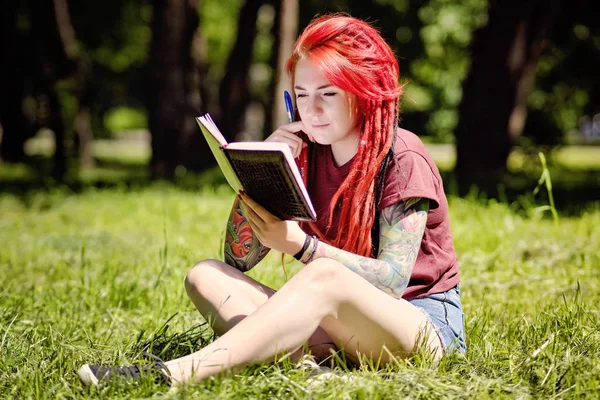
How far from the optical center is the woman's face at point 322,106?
8.85 feet

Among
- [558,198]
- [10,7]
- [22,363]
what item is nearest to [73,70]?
[10,7]

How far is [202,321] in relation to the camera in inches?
137

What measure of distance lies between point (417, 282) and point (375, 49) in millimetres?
903

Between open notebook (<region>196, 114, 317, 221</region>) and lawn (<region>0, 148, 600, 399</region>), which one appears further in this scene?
lawn (<region>0, 148, 600, 399</region>)

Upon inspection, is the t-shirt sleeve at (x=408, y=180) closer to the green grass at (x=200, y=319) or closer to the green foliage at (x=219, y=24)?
the green grass at (x=200, y=319)

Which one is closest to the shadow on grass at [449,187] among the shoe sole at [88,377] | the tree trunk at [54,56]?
the tree trunk at [54,56]

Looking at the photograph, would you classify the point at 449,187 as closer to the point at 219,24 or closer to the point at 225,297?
the point at 225,297

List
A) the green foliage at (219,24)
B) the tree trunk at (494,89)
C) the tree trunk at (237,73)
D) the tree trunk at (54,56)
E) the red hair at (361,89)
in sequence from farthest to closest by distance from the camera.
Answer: the green foliage at (219,24) < the tree trunk at (237,73) < the tree trunk at (54,56) < the tree trunk at (494,89) < the red hair at (361,89)

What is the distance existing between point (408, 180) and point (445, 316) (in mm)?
561

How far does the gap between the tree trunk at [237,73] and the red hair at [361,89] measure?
9.96m

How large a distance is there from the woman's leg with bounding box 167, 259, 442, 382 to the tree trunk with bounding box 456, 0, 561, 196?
7.26 meters

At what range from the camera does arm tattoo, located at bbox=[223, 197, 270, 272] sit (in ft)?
9.75

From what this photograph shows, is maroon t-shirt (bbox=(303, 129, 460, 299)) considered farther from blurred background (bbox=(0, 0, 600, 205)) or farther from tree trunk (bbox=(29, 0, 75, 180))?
tree trunk (bbox=(29, 0, 75, 180))

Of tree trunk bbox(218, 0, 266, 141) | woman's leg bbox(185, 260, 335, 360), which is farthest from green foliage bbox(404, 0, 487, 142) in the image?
woman's leg bbox(185, 260, 335, 360)
